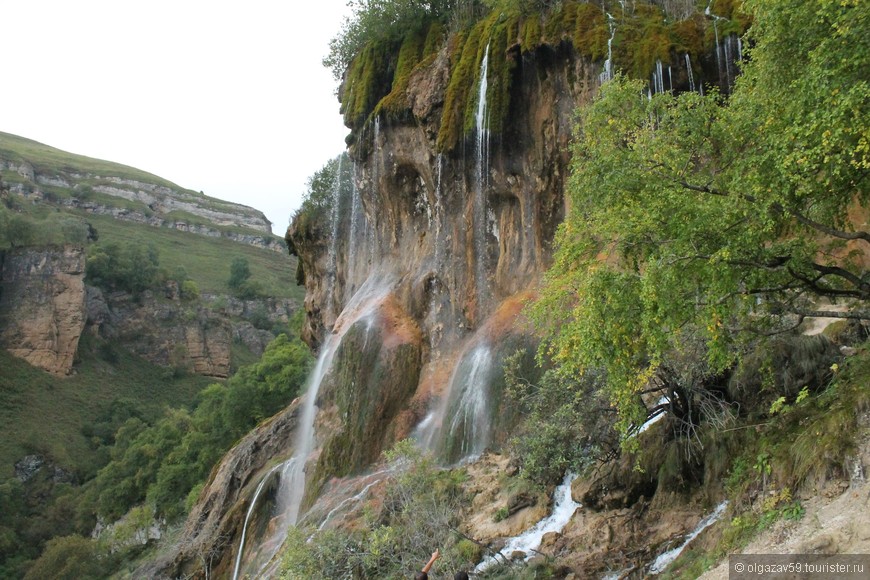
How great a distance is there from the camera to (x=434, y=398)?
21641 millimetres

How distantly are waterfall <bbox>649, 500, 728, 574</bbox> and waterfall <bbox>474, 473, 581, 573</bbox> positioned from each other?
2239mm

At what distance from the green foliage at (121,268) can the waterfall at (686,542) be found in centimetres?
9191

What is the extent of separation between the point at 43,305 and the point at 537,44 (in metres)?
73.4

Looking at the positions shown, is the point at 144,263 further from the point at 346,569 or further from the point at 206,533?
the point at 346,569

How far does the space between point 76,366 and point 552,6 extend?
72.7 meters

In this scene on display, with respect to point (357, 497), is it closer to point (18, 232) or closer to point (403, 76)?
point (403, 76)

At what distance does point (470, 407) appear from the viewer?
19062 mm

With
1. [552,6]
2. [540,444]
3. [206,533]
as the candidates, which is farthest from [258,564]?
[552,6]

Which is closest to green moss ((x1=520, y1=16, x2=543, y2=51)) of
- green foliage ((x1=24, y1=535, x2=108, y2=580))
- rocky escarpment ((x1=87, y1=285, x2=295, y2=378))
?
green foliage ((x1=24, y1=535, x2=108, y2=580))

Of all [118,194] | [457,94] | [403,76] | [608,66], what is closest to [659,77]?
[608,66]

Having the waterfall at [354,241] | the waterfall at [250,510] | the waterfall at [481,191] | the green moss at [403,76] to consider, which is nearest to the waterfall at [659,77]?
the waterfall at [481,191]

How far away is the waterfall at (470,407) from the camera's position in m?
18.3

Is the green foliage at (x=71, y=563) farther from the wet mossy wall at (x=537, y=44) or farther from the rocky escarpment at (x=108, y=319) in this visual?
the rocky escarpment at (x=108, y=319)

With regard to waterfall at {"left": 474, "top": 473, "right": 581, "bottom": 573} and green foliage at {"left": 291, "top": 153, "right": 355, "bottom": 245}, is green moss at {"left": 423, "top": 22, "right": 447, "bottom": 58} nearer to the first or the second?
green foliage at {"left": 291, "top": 153, "right": 355, "bottom": 245}
